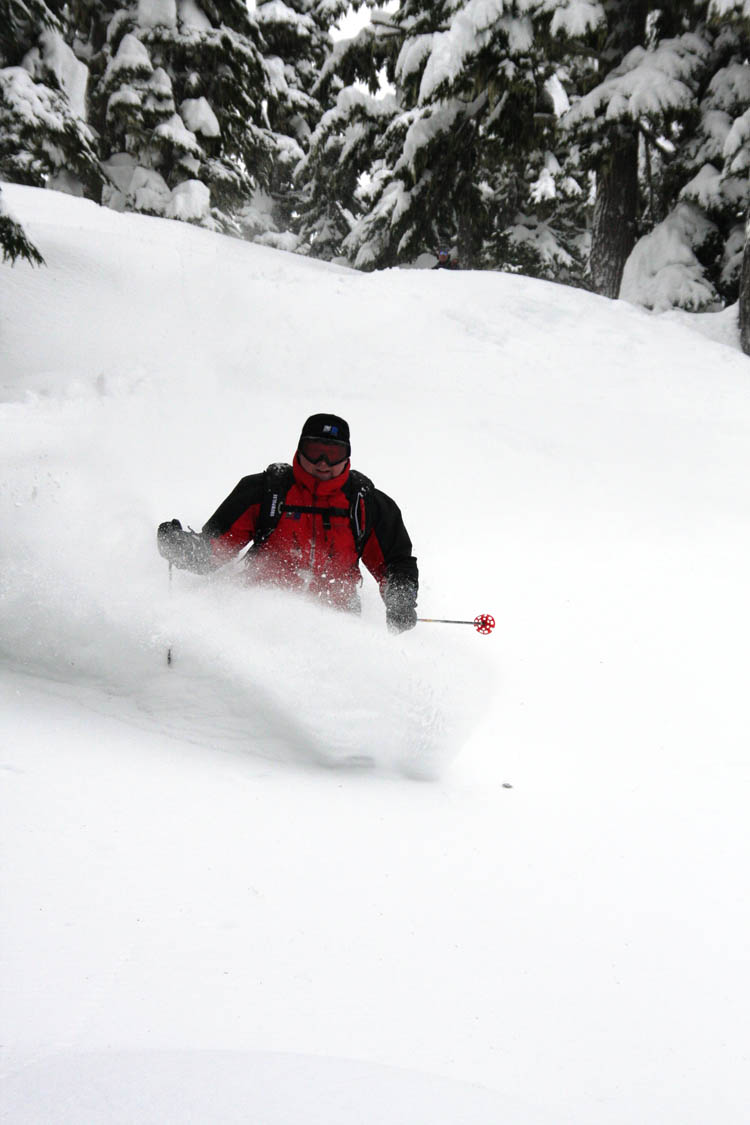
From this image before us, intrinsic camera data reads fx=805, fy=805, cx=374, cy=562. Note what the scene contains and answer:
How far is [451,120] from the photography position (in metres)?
12.7

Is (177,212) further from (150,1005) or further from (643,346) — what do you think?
(150,1005)

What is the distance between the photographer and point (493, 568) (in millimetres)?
6555

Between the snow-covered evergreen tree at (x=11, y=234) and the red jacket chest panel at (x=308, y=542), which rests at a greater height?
the snow-covered evergreen tree at (x=11, y=234)

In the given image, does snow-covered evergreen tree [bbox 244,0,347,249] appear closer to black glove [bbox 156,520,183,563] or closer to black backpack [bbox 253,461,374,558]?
black backpack [bbox 253,461,374,558]

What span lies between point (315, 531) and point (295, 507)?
0.58 feet

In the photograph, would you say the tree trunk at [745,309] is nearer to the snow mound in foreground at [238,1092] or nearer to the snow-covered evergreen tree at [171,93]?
the snow mound in foreground at [238,1092]

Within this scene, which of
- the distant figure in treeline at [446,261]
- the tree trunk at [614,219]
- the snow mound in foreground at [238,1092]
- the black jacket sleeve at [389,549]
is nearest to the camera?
the snow mound in foreground at [238,1092]

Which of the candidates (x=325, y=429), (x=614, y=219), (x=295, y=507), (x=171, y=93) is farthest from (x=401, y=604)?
(x=171, y=93)

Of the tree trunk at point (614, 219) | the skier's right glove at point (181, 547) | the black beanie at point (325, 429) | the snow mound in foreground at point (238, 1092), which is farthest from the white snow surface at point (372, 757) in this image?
the tree trunk at point (614, 219)

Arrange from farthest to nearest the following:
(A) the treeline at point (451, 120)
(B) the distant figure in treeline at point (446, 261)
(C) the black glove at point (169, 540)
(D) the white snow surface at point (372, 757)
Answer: (B) the distant figure in treeline at point (446, 261) → (A) the treeline at point (451, 120) → (C) the black glove at point (169, 540) → (D) the white snow surface at point (372, 757)

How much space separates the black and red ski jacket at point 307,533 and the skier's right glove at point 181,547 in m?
0.15

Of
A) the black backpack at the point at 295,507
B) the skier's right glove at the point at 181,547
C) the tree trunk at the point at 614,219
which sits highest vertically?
the tree trunk at the point at 614,219

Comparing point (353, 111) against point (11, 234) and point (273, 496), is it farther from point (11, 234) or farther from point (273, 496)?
point (273, 496)

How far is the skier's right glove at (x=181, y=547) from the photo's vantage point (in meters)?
4.26
